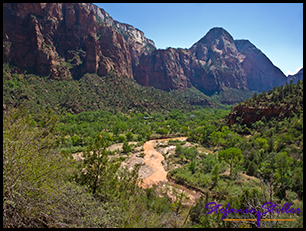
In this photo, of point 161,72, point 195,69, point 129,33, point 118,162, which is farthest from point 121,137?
point 129,33

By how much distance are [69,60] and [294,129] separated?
95.6 m

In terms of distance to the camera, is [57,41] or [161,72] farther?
[161,72]

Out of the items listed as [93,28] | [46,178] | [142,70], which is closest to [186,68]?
[142,70]

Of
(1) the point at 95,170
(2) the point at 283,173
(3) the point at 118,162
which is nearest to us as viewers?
(1) the point at 95,170

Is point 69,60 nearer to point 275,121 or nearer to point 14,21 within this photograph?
point 14,21

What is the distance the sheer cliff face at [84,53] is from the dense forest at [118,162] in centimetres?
941

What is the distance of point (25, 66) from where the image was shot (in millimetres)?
69062

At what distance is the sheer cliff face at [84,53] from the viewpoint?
2815 inches

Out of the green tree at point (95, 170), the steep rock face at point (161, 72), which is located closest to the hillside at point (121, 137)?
the green tree at point (95, 170)

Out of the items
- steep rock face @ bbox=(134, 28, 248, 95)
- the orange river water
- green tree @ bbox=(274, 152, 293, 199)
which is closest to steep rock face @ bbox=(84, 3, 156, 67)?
steep rock face @ bbox=(134, 28, 248, 95)

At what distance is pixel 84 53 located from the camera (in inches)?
3565

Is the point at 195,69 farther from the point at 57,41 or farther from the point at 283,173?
the point at 283,173

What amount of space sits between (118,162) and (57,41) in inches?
3632

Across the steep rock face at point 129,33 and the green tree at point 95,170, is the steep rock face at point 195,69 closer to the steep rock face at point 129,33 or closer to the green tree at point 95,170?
the steep rock face at point 129,33
